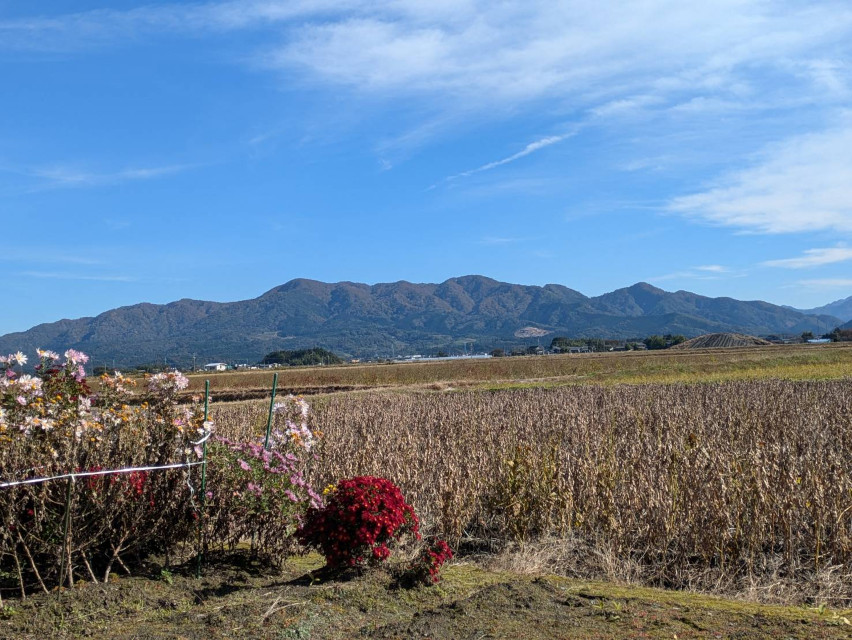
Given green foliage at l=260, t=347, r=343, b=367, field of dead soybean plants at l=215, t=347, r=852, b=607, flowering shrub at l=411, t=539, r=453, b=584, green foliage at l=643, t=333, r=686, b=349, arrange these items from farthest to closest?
1. green foliage at l=643, t=333, r=686, b=349
2. green foliage at l=260, t=347, r=343, b=367
3. field of dead soybean plants at l=215, t=347, r=852, b=607
4. flowering shrub at l=411, t=539, r=453, b=584

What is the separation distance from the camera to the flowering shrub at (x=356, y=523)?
598cm

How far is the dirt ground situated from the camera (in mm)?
4891

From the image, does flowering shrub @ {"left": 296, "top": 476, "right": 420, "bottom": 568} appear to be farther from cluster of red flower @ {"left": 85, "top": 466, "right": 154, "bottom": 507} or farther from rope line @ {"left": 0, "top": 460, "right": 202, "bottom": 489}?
cluster of red flower @ {"left": 85, "top": 466, "right": 154, "bottom": 507}

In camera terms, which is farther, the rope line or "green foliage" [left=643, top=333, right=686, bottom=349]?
"green foliage" [left=643, top=333, right=686, bottom=349]

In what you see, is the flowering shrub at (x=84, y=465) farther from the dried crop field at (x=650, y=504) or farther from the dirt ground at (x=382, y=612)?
the dried crop field at (x=650, y=504)

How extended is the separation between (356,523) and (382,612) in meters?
0.80

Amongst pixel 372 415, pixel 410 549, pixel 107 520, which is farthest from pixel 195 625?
pixel 372 415

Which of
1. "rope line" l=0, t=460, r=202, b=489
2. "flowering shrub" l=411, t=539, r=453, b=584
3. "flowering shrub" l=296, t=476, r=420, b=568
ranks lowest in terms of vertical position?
"flowering shrub" l=411, t=539, r=453, b=584

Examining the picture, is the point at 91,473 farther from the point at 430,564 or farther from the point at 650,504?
the point at 650,504

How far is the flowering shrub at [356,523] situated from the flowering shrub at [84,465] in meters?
1.31

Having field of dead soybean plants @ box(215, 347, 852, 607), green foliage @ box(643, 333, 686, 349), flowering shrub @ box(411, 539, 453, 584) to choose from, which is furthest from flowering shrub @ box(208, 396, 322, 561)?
green foliage @ box(643, 333, 686, 349)

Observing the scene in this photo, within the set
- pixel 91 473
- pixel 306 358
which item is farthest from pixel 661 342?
pixel 91 473

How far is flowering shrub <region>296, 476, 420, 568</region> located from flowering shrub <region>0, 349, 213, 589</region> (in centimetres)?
131

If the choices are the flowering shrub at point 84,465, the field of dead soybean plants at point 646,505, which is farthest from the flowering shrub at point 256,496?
the field of dead soybean plants at point 646,505
